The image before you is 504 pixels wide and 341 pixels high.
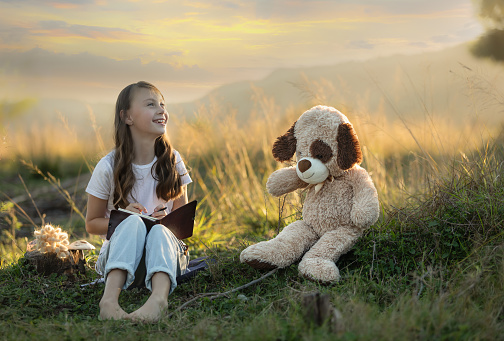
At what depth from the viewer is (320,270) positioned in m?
2.69

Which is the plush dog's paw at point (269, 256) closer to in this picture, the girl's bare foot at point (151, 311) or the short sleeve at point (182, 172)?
the girl's bare foot at point (151, 311)

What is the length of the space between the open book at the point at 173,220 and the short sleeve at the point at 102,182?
14.5 inches

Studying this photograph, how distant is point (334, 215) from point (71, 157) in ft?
22.3

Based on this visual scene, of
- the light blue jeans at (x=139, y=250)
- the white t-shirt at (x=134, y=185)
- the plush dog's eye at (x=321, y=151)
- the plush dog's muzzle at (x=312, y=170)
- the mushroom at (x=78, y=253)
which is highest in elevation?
the plush dog's eye at (x=321, y=151)

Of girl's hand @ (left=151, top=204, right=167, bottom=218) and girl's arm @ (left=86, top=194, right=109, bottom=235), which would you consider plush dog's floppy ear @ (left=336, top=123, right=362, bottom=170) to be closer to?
girl's hand @ (left=151, top=204, right=167, bottom=218)

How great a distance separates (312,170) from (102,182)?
1.41 m

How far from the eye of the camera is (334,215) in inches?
115

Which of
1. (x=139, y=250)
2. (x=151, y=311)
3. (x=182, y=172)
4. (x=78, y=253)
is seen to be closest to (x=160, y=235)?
(x=139, y=250)

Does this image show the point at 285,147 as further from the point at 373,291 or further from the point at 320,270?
the point at 373,291

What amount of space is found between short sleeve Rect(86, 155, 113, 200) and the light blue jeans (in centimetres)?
46

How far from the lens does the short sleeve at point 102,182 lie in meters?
3.11

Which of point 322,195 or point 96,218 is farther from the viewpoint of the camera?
point 96,218

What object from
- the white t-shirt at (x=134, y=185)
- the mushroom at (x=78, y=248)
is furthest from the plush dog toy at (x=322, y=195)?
the mushroom at (x=78, y=248)

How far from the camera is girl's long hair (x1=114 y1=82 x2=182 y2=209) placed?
123 inches
